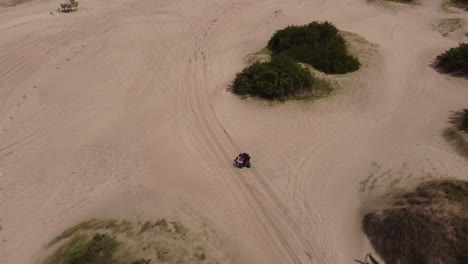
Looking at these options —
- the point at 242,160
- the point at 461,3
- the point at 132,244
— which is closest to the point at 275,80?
the point at 242,160

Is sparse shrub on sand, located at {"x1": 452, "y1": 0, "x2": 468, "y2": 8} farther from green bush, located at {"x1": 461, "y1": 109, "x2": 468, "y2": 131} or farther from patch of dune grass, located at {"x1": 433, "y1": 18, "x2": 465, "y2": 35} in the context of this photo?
green bush, located at {"x1": 461, "y1": 109, "x2": 468, "y2": 131}

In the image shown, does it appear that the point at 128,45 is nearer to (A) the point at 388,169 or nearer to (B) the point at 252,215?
(B) the point at 252,215

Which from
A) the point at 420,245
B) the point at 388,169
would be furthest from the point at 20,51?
the point at 420,245

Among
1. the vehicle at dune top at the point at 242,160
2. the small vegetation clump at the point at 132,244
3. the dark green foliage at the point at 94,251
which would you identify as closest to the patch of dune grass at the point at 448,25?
the vehicle at dune top at the point at 242,160

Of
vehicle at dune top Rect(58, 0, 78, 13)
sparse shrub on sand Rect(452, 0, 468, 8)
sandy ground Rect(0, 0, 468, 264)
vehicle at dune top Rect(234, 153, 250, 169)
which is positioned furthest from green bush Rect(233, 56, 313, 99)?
vehicle at dune top Rect(58, 0, 78, 13)

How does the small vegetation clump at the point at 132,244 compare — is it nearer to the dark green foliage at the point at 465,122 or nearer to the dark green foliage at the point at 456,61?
the dark green foliage at the point at 465,122
